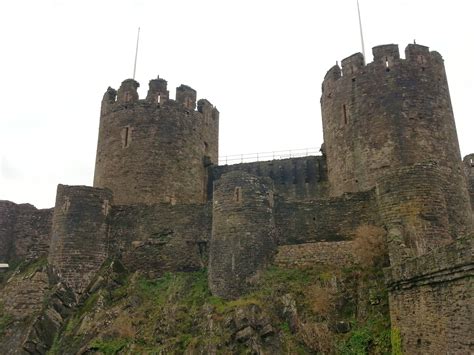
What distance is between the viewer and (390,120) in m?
20.1

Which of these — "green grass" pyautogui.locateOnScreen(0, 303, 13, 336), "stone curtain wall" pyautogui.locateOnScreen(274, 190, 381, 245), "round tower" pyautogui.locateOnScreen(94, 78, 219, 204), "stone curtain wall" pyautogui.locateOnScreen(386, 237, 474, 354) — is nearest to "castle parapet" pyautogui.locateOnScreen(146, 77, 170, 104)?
"round tower" pyautogui.locateOnScreen(94, 78, 219, 204)

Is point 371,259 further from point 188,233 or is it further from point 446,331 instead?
point 188,233

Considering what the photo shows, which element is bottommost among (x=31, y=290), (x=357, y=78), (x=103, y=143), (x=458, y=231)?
(x=31, y=290)

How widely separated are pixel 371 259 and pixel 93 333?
29.1 feet

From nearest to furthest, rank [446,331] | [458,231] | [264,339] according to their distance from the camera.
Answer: [446,331] → [264,339] → [458,231]

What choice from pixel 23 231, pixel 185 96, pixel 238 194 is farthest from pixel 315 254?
pixel 23 231

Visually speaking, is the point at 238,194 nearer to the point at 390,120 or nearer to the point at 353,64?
the point at 390,120

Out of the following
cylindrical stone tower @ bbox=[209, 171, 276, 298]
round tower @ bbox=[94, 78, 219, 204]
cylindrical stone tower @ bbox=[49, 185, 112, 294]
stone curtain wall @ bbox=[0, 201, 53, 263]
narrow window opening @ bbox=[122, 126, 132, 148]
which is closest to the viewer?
cylindrical stone tower @ bbox=[209, 171, 276, 298]

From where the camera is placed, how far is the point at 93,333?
16.0 m

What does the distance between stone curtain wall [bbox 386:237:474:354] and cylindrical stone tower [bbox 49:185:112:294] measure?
11119 mm

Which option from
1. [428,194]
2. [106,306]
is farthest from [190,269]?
[428,194]

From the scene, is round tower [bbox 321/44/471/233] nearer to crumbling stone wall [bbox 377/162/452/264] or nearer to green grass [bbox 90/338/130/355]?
crumbling stone wall [bbox 377/162/452/264]

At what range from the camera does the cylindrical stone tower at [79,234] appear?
1888 centimetres

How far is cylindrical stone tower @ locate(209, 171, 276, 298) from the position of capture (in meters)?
16.5
